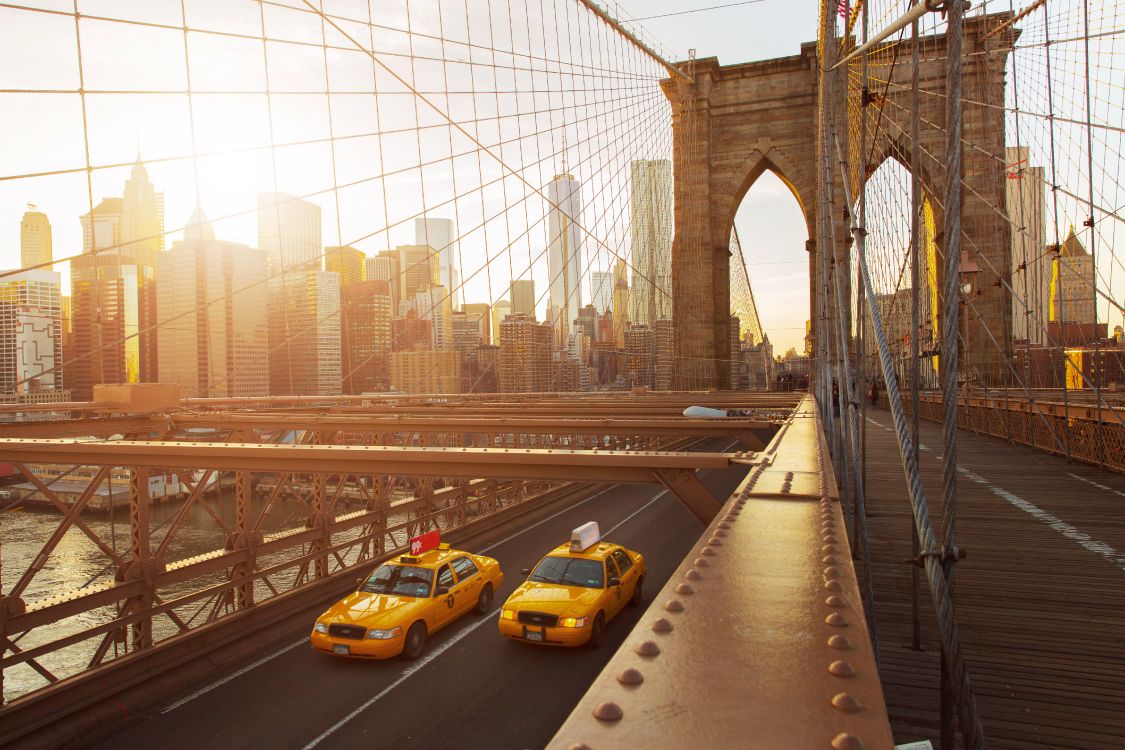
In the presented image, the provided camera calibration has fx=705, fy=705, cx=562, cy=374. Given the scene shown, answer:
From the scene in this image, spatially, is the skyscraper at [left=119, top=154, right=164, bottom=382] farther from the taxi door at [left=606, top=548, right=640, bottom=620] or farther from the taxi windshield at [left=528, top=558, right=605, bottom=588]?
the taxi door at [left=606, top=548, right=640, bottom=620]

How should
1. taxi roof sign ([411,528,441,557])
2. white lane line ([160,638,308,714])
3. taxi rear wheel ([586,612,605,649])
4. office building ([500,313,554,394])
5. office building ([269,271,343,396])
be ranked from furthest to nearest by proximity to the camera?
office building ([500,313,554,394]) < office building ([269,271,343,396]) < taxi roof sign ([411,528,441,557]) < taxi rear wheel ([586,612,605,649]) < white lane line ([160,638,308,714])

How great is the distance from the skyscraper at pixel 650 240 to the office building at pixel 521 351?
12105 millimetres

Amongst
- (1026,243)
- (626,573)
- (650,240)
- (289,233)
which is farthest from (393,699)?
(650,240)

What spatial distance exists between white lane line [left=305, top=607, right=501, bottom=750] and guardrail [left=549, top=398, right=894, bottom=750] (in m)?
7.91

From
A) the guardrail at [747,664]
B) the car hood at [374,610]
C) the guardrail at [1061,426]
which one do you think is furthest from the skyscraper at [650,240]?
the guardrail at [747,664]

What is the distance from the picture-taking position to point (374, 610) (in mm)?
10820

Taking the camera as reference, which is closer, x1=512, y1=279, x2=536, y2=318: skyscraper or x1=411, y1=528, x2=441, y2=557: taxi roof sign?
x1=411, y1=528, x2=441, y2=557: taxi roof sign

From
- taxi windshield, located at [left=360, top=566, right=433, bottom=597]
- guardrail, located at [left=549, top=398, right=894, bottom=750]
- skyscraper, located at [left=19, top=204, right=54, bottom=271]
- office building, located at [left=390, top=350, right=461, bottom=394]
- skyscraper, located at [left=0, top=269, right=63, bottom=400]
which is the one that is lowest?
taxi windshield, located at [left=360, top=566, right=433, bottom=597]

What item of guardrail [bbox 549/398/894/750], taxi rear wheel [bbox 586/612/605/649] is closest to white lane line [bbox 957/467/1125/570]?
taxi rear wheel [bbox 586/612/605/649]

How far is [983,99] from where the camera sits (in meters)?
25.1

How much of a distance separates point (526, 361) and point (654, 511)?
260 inches

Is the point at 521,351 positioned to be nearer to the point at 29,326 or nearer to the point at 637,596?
the point at 637,596

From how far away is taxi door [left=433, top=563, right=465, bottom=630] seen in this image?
11.5 meters

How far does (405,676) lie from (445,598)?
181cm
